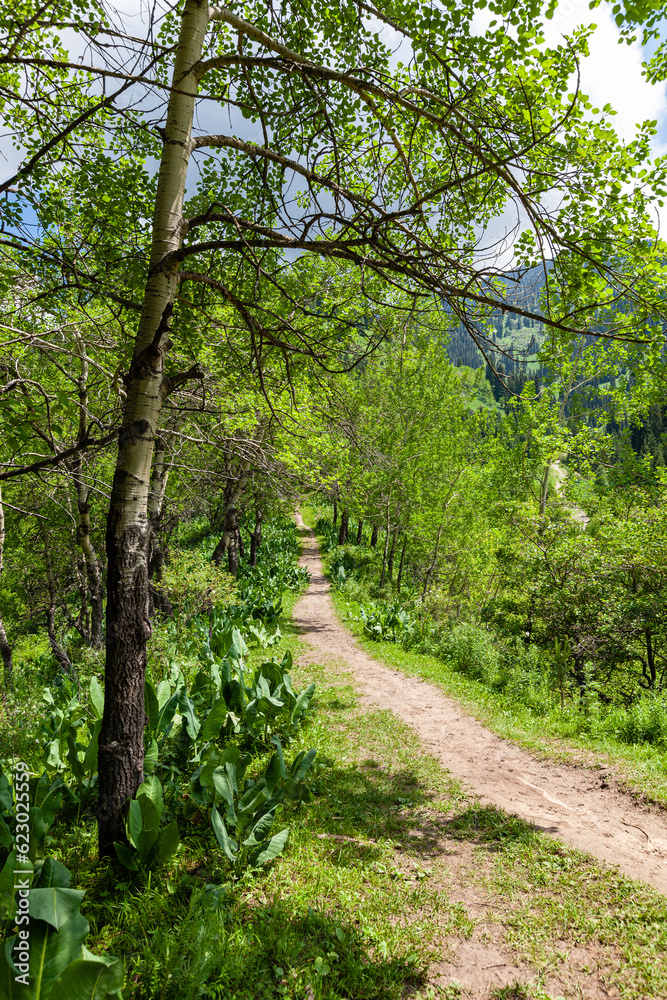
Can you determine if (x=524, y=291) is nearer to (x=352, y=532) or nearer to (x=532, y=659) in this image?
(x=532, y=659)

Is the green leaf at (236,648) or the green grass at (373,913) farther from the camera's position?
the green leaf at (236,648)

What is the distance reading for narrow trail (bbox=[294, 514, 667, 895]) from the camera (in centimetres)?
363

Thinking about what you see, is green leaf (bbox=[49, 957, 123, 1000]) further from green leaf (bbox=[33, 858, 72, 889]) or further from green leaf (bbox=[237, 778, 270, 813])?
green leaf (bbox=[237, 778, 270, 813])

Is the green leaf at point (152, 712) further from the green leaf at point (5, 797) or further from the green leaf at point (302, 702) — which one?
the green leaf at point (302, 702)

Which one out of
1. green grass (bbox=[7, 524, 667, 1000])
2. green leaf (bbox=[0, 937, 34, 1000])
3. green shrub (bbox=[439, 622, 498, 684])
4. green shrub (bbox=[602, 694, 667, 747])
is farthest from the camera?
green shrub (bbox=[439, 622, 498, 684])

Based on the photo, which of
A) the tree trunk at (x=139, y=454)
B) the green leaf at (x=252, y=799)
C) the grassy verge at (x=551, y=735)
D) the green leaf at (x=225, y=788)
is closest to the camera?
the tree trunk at (x=139, y=454)

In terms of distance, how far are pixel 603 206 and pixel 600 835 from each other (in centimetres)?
474

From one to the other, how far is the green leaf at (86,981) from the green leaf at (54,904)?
161 mm

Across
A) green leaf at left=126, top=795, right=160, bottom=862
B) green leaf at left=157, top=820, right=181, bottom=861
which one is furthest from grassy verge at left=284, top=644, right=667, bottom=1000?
green leaf at left=126, top=795, right=160, bottom=862

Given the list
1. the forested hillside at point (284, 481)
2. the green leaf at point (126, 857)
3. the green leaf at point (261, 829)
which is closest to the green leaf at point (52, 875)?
the forested hillside at point (284, 481)

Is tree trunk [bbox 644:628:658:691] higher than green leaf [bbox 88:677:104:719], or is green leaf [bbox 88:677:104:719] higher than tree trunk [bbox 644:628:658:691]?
green leaf [bbox 88:677:104:719]

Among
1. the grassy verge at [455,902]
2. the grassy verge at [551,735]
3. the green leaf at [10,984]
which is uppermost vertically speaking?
the green leaf at [10,984]

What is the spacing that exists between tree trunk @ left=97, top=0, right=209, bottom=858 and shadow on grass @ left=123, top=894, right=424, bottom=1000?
3.06 ft

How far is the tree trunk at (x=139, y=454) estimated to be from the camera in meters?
2.68
